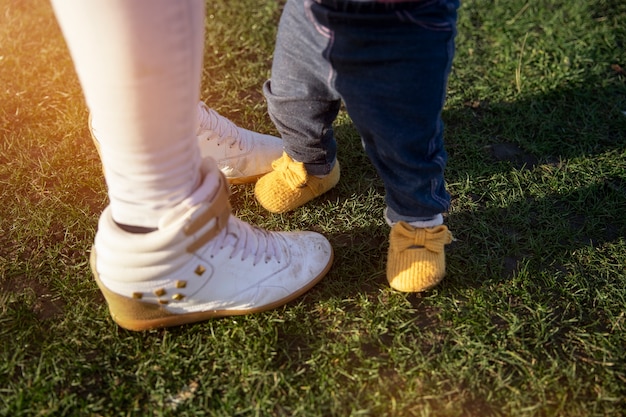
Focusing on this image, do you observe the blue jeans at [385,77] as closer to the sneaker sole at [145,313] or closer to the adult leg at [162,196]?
the adult leg at [162,196]

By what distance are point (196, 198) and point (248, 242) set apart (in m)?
0.25

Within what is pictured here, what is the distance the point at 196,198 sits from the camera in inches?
47.0

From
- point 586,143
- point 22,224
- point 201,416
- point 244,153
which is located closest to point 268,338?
point 201,416

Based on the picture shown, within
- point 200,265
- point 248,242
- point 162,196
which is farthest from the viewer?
point 248,242

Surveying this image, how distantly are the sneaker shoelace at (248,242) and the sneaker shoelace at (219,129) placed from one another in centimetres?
37

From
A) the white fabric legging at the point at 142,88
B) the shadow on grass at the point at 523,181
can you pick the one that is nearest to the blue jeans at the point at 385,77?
the shadow on grass at the point at 523,181

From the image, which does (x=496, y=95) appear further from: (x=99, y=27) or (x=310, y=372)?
(x=99, y=27)

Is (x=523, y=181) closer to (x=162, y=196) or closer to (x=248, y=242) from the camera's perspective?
(x=248, y=242)

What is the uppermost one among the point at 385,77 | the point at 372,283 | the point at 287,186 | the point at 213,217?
the point at 385,77

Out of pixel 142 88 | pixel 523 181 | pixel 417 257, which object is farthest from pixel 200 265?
pixel 523 181

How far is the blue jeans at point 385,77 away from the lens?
1193 millimetres

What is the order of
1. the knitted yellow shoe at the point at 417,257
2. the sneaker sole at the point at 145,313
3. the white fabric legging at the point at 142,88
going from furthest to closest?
the knitted yellow shoe at the point at 417,257, the sneaker sole at the point at 145,313, the white fabric legging at the point at 142,88

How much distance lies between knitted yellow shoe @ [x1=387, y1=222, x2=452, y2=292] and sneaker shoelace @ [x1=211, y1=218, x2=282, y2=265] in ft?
0.96

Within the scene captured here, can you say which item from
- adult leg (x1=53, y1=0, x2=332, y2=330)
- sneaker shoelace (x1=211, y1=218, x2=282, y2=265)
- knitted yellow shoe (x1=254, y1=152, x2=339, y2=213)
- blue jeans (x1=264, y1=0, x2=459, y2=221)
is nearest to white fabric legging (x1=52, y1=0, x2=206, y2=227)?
adult leg (x1=53, y1=0, x2=332, y2=330)
